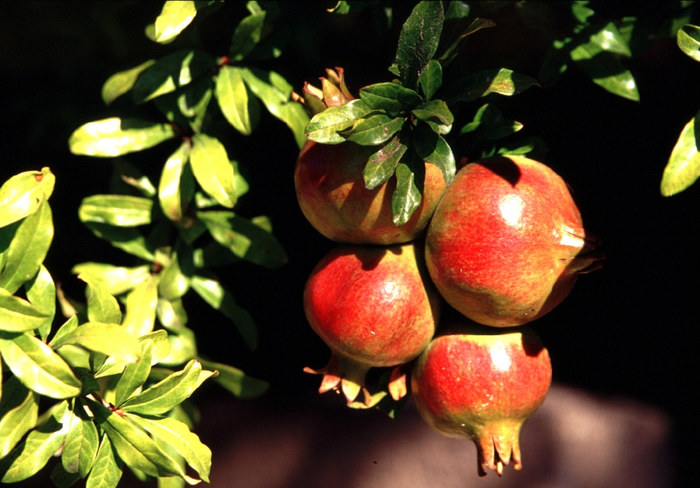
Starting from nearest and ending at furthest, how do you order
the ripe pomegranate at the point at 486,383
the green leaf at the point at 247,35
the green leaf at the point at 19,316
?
the green leaf at the point at 19,316, the ripe pomegranate at the point at 486,383, the green leaf at the point at 247,35

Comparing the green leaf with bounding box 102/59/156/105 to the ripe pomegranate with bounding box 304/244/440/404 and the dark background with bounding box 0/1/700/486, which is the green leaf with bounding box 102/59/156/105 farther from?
the ripe pomegranate with bounding box 304/244/440/404

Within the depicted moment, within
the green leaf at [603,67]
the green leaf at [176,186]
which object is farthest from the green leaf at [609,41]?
the green leaf at [176,186]

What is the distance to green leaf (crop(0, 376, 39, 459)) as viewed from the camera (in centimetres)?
80

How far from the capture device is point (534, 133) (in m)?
1.06

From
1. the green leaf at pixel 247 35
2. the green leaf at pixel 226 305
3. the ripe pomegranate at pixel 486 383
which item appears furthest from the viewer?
the green leaf at pixel 226 305

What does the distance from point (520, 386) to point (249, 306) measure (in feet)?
1.77

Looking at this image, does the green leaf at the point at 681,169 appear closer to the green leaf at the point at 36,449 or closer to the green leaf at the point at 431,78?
the green leaf at the point at 431,78

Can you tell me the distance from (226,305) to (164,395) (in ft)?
0.78

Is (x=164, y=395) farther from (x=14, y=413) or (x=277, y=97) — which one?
(x=277, y=97)

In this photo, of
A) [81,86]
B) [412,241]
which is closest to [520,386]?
[412,241]

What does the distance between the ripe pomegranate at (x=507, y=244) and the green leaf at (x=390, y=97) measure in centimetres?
12

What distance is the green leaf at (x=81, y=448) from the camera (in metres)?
0.81

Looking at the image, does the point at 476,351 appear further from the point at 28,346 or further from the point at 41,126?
the point at 41,126

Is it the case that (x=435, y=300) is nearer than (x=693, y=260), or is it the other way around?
(x=435, y=300)
